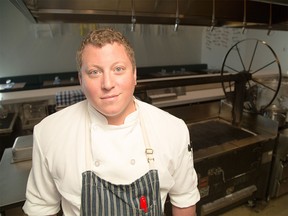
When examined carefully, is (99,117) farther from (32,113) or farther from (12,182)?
(32,113)

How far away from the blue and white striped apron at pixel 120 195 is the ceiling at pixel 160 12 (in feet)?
2.76

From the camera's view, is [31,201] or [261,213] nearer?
[31,201]

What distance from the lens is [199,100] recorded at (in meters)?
2.28

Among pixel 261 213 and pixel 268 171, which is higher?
pixel 268 171

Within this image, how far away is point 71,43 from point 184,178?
359cm

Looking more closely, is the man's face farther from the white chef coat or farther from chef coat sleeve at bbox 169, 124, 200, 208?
chef coat sleeve at bbox 169, 124, 200, 208

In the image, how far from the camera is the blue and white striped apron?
26.4 inches

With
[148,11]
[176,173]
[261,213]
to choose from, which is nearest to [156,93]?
[148,11]

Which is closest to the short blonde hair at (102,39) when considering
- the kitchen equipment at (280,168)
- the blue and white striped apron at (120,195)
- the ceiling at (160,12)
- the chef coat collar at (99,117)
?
the chef coat collar at (99,117)

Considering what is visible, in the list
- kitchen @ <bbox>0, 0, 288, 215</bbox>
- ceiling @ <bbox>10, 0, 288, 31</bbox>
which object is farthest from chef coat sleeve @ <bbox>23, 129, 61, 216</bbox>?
kitchen @ <bbox>0, 0, 288, 215</bbox>

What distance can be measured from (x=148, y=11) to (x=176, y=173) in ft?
3.68

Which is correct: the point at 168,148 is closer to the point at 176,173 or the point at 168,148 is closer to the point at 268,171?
the point at 176,173

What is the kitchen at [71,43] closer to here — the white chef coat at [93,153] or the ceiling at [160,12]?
the ceiling at [160,12]

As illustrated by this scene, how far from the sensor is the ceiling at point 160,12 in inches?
51.1
